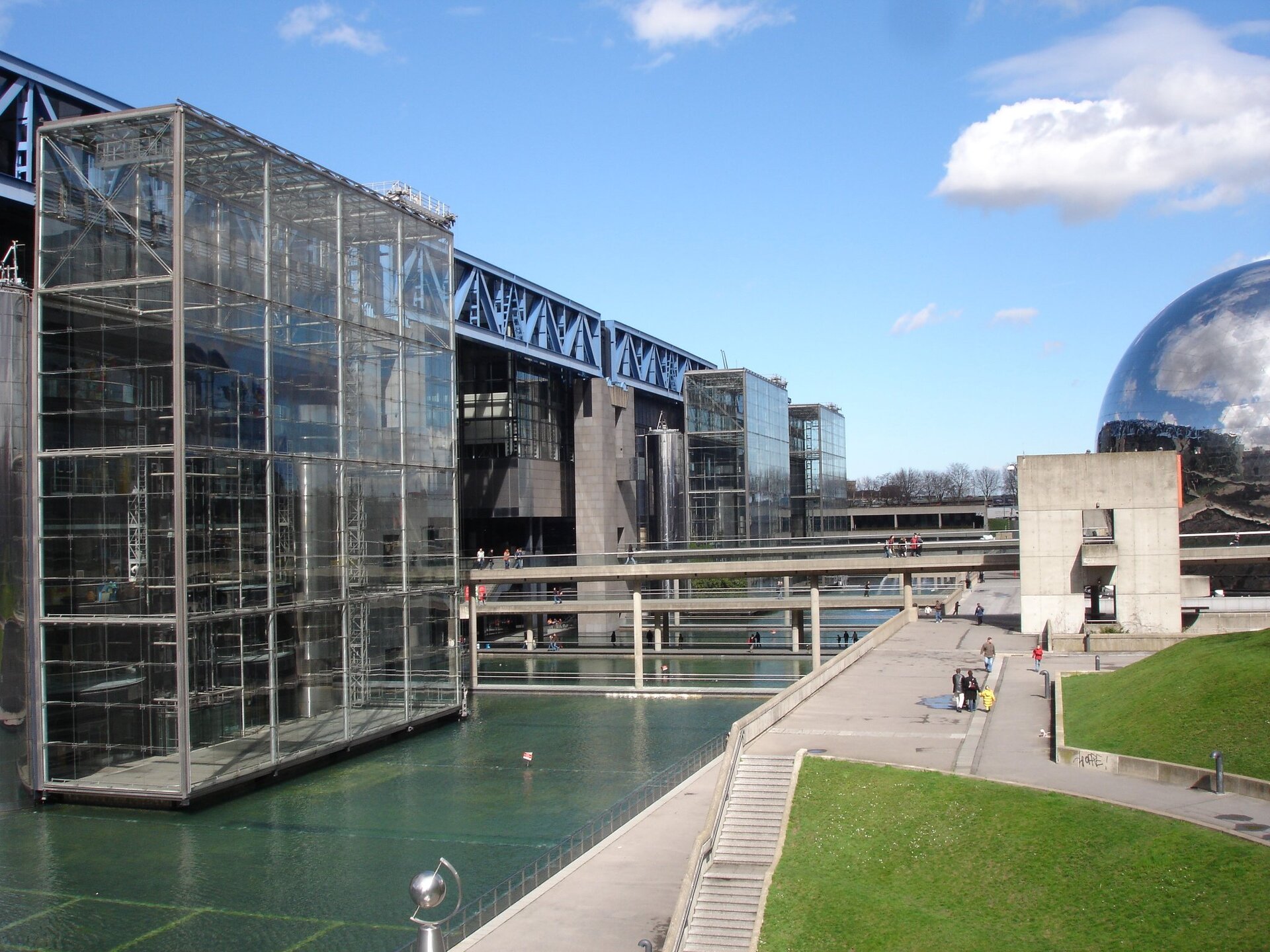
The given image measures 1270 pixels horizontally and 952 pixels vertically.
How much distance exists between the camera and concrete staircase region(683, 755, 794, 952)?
65.9ft

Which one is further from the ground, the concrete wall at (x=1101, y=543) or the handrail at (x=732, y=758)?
the concrete wall at (x=1101, y=543)

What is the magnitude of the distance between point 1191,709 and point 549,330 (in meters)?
48.8

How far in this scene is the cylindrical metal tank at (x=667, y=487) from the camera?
8262 cm

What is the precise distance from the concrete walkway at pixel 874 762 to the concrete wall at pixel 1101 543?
5837mm

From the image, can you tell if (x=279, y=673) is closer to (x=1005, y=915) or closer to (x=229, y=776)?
(x=229, y=776)

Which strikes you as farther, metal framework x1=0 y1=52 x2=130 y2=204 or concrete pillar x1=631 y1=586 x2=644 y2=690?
concrete pillar x1=631 y1=586 x2=644 y2=690

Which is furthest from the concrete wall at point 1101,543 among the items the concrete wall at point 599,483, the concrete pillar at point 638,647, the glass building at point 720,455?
the glass building at point 720,455

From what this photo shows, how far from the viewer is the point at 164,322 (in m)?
30.7

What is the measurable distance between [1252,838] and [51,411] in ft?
97.4

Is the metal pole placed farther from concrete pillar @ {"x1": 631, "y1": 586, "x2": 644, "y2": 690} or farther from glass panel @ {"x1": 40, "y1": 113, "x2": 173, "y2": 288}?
glass panel @ {"x1": 40, "y1": 113, "x2": 173, "y2": 288}

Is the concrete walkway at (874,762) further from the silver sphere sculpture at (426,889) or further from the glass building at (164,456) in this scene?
the glass building at (164,456)

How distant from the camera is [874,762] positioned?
26594 millimetres

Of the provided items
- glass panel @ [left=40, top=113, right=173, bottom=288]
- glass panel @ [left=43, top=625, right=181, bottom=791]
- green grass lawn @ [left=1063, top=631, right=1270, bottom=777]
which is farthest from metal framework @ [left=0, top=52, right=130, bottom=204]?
green grass lawn @ [left=1063, top=631, right=1270, bottom=777]

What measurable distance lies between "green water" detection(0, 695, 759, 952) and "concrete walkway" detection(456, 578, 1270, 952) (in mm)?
2323
